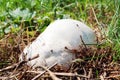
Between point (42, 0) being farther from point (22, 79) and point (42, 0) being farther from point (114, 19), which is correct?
point (22, 79)

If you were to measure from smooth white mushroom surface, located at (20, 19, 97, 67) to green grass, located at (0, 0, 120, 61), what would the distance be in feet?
0.63

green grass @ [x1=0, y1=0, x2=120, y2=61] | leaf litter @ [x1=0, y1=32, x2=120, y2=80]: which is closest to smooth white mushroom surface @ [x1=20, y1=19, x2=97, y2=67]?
leaf litter @ [x1=0, y1=32, x2=120, y2=80]

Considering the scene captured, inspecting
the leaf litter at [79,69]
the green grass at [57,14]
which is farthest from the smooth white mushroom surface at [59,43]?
the green grass at [57,14]

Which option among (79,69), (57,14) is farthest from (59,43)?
(57,14)

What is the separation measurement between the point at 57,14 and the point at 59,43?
2.94 feet

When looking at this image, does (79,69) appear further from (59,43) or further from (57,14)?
(57,14)

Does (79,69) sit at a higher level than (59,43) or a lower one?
lower

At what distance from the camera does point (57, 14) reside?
3295 millimetres

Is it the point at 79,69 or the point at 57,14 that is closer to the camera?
the point at 79,69

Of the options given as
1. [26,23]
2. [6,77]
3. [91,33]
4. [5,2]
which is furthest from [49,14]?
[6,77]

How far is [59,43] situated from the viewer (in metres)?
2.43

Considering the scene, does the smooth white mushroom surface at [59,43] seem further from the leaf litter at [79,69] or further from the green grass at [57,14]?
the green grass at [57,14]

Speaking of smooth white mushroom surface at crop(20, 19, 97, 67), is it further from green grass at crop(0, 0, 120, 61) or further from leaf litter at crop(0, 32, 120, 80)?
green grass at crop(0, 0, 120, 61)

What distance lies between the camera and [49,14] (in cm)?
330
